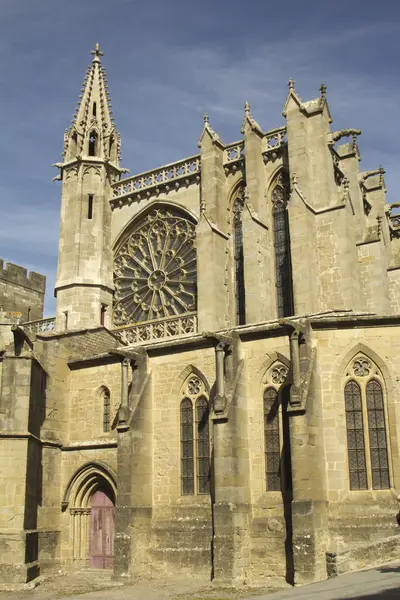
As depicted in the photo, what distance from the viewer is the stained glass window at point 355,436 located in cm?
1577

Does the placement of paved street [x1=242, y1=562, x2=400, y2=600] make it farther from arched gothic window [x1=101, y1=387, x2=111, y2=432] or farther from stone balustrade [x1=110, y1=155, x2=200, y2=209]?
stone balustrade [x1=110, y1=155, x2=200, y2=209]

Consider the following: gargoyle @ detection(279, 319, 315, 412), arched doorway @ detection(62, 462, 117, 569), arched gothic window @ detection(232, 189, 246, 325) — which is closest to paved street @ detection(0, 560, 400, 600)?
arched doorway @ detection(62, 462, 117, 569)

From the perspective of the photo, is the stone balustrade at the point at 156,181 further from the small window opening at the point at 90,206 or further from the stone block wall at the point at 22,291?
the stone block wall at the point at 22,291

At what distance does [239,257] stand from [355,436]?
358 inches

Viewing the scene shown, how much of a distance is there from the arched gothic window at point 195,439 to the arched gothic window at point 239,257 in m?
5.03

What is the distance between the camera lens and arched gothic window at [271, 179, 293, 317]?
22.1 metres

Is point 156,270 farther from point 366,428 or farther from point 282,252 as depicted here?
point 366,428

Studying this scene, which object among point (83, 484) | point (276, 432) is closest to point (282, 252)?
point (276, 432)

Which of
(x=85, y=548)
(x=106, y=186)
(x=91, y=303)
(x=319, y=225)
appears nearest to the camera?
(x=85, y=548)

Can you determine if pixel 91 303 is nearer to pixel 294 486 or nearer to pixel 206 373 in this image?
pixel 206 373

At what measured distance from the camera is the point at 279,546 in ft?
51.8

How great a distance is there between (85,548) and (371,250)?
493 inches

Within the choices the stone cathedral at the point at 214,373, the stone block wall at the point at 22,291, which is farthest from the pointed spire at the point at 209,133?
the stone block wall at the point at 22,291

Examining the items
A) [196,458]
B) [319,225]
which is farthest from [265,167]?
[196,458]
